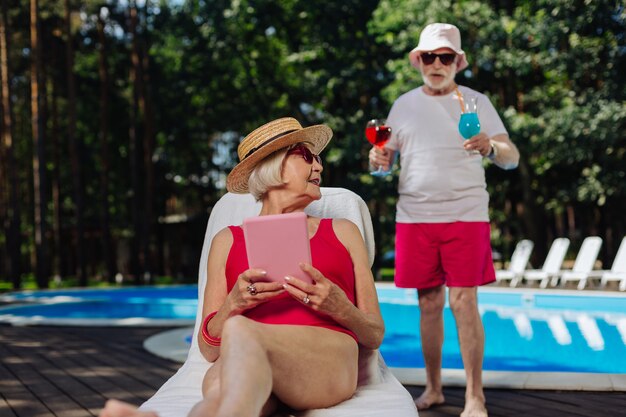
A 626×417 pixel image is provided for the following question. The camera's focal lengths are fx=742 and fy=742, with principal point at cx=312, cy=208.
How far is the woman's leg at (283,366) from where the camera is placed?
6.29 ft

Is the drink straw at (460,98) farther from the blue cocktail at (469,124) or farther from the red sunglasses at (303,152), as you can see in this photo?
the red sunglasses at (303,152)

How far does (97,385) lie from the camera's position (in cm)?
467

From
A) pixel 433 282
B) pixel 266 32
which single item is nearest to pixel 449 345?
pixel 433 282

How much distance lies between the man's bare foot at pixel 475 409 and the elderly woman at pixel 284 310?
126 centimetres

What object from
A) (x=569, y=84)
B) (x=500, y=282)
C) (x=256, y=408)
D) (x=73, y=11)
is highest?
(x=73, y=11)

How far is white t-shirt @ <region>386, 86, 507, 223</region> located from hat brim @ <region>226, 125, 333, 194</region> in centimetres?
125

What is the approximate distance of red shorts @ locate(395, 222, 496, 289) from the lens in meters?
3.75

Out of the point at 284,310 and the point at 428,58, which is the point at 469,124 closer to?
the point at 428,58

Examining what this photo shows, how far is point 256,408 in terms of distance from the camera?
75.4 inches

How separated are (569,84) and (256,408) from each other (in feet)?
57.6

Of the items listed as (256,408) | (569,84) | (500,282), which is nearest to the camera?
(256,408)

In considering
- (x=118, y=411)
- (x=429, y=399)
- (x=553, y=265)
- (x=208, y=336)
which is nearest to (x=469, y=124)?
(x=429, y=399)

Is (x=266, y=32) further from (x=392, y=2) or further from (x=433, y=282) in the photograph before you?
(x=433, y=282)

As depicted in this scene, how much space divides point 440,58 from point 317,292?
6.55ft
